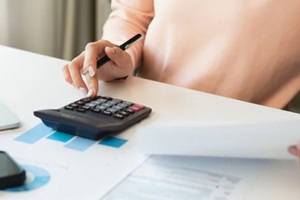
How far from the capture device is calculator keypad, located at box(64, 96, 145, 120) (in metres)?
0.83

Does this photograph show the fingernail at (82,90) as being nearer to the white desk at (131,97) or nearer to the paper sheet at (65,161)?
the white desk at (131,97)

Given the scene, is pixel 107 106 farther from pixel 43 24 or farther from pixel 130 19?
pixel 43 24

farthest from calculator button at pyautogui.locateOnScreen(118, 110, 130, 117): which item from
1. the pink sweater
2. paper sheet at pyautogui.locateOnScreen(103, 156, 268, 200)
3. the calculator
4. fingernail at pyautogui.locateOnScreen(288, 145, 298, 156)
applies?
the pink sweater

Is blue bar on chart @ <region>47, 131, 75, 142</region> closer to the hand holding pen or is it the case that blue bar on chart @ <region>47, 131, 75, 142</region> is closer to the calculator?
the calculator

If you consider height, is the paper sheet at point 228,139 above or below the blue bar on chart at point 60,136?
above

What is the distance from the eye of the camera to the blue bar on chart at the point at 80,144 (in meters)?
0.77

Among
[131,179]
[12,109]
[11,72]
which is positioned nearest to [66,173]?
[131,179]

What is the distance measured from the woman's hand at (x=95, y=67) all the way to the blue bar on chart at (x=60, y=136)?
0.50 ft

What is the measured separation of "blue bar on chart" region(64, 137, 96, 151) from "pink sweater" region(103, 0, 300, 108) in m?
0.41

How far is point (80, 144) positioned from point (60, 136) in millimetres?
34

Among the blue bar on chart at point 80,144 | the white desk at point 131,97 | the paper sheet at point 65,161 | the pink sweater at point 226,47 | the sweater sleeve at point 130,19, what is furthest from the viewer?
the sweater sleeve at point 130,19

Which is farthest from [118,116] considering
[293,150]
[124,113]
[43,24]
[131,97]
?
[43,24]

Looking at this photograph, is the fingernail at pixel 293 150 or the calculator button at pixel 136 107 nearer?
the fingernail at pixel 293 150

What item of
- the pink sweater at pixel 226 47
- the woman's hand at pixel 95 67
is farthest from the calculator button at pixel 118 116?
the pink sweater at pixel 226 47
